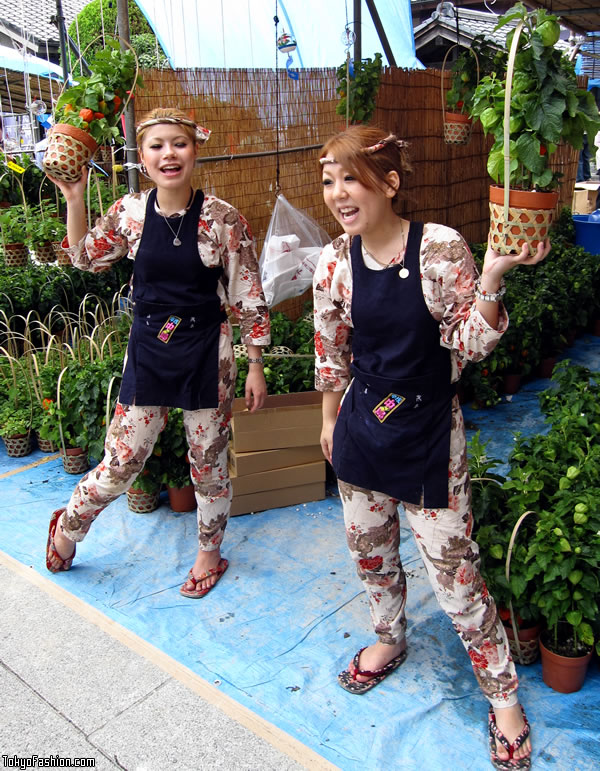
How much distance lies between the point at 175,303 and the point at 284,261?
215cm

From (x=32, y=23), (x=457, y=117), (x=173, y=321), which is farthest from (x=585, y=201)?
(x=173, y=321)

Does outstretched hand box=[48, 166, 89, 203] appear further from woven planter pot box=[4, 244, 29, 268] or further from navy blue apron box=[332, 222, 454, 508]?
woven planter pot box=[4, 244, 29, 268]

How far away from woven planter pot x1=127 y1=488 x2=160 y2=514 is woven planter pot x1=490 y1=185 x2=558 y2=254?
2404mm

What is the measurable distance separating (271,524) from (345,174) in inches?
79.8

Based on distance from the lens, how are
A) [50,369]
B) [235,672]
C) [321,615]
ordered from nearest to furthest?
[235,672] < [321,615] < [50,369]

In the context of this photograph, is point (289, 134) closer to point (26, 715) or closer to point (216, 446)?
point (216, 446)

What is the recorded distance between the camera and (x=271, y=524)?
11.2 ft

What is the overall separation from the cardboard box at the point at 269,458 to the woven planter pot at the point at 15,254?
7.43 ft

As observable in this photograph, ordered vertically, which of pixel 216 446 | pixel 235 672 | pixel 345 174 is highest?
pixel 345 174

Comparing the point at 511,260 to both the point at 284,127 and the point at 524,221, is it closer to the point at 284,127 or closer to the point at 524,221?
the point at 524,221

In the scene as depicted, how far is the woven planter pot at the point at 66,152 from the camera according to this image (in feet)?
8.25

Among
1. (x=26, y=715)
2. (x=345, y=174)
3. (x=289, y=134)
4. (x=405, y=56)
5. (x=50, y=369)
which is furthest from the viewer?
(x=405, y=56)

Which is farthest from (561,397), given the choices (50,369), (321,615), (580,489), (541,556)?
(50,369)

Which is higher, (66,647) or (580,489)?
(580,489)
